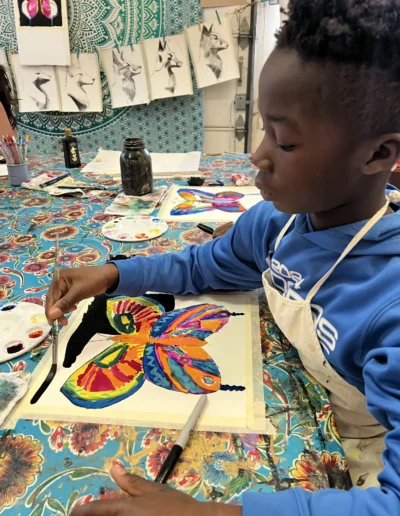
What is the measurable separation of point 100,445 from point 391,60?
0.47 m

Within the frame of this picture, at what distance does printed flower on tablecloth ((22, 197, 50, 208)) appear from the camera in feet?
3.76

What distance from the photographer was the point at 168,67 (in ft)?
7.39

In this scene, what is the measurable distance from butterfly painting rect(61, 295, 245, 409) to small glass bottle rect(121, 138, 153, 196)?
0.56m

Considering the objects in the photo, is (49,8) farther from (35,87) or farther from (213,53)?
(213,53)

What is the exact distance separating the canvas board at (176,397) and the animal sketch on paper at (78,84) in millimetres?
2022

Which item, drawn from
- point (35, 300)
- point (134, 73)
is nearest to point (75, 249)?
point (35, 300)


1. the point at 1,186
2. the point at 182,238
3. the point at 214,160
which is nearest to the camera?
the point at 182,238

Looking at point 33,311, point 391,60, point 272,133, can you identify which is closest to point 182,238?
point 33,311

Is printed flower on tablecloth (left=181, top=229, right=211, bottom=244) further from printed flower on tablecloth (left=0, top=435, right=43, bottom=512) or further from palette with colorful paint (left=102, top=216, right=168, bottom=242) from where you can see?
printed flower on tablecloth (left=0, top=435, right=43, bottom=512)

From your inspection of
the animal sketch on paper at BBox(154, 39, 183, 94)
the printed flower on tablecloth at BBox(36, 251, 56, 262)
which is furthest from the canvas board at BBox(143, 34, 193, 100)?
the printed flower on tablecloth at BBox(36, 251, 56, 262)

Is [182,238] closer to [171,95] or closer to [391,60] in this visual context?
[391,60]

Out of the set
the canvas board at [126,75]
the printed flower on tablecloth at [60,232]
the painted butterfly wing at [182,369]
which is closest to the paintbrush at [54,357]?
the painted butterfly wing at [182,369]

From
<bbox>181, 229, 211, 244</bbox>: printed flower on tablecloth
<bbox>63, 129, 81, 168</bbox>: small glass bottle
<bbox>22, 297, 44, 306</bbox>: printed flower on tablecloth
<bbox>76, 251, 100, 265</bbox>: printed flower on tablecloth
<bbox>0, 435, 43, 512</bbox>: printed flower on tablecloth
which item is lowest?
<bbox>0, 435, 43, 512</bbox>: printed flower on tablecloth

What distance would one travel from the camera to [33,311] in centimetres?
65
